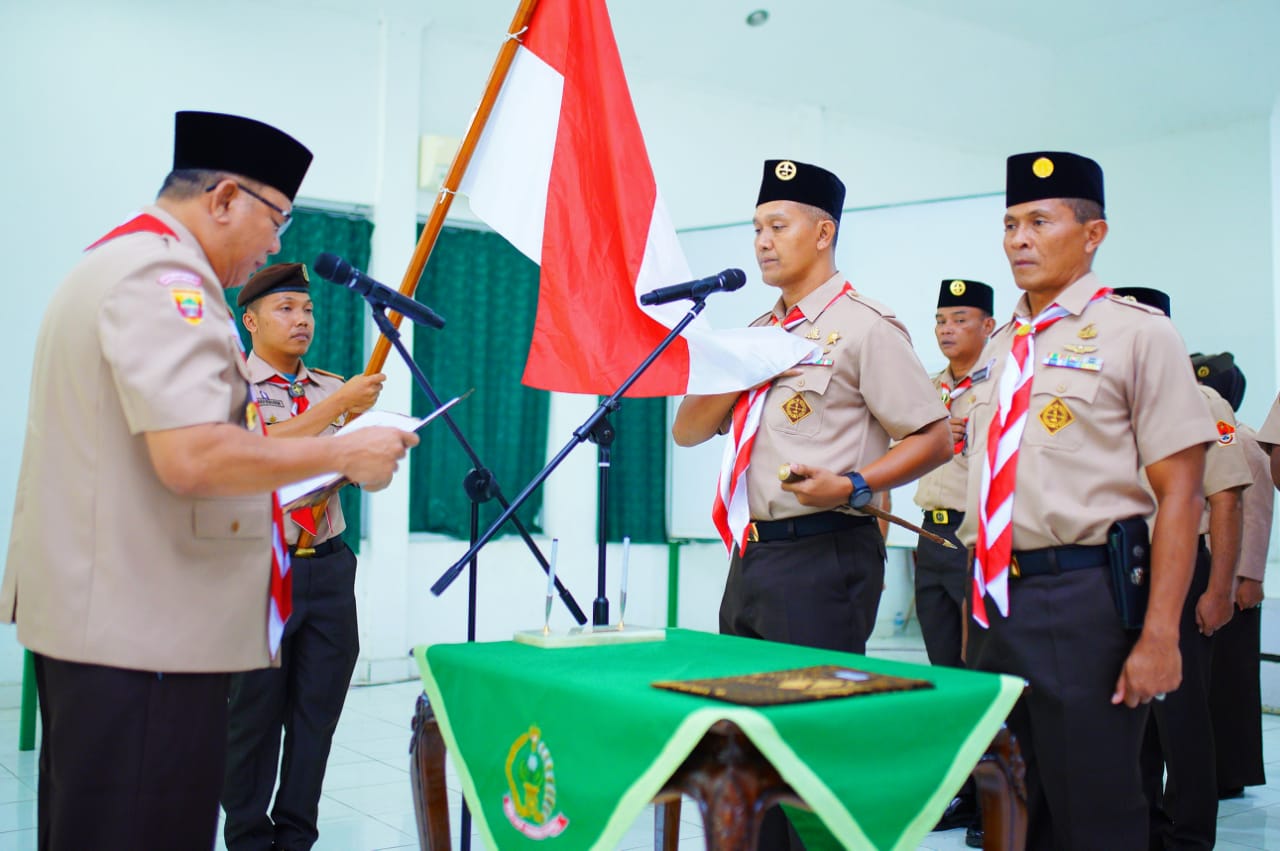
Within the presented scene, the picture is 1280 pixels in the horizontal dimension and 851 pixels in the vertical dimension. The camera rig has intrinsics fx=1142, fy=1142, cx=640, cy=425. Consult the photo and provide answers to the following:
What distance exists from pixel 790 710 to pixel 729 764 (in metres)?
0.10

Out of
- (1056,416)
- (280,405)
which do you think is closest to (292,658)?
(280,405)

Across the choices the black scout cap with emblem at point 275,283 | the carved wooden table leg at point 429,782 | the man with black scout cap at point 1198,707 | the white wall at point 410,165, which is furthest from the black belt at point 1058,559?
the white wall at point 410,165

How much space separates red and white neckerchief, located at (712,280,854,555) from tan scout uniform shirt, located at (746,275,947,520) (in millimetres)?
20

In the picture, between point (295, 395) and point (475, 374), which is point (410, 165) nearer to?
point (475, 374)

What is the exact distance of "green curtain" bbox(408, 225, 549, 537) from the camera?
5891 millimetres

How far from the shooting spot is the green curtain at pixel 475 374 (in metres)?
5.89

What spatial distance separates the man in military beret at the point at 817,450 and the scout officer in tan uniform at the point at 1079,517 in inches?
12.2

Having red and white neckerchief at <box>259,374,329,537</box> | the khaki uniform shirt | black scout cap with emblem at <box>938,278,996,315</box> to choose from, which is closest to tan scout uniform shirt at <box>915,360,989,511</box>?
black scout cap with emblem at <box>938,278,996,315</box>

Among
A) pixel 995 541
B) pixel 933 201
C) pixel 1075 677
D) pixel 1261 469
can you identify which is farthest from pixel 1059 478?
pixel 933 201

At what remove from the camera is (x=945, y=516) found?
3.88 metres

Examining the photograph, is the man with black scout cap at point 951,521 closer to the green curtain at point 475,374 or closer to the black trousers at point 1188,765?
the black trousers at point 1188,765

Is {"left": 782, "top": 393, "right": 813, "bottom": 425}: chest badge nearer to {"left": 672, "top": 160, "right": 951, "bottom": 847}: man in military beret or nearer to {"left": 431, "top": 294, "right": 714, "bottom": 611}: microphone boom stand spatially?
{"left": 672, "top": 160, "right": 951, "bottom": 847}: man in military beret

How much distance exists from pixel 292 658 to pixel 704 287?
61.2 inches

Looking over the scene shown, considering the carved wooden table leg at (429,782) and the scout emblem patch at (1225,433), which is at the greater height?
the scout emblem patch at (1225,433)
